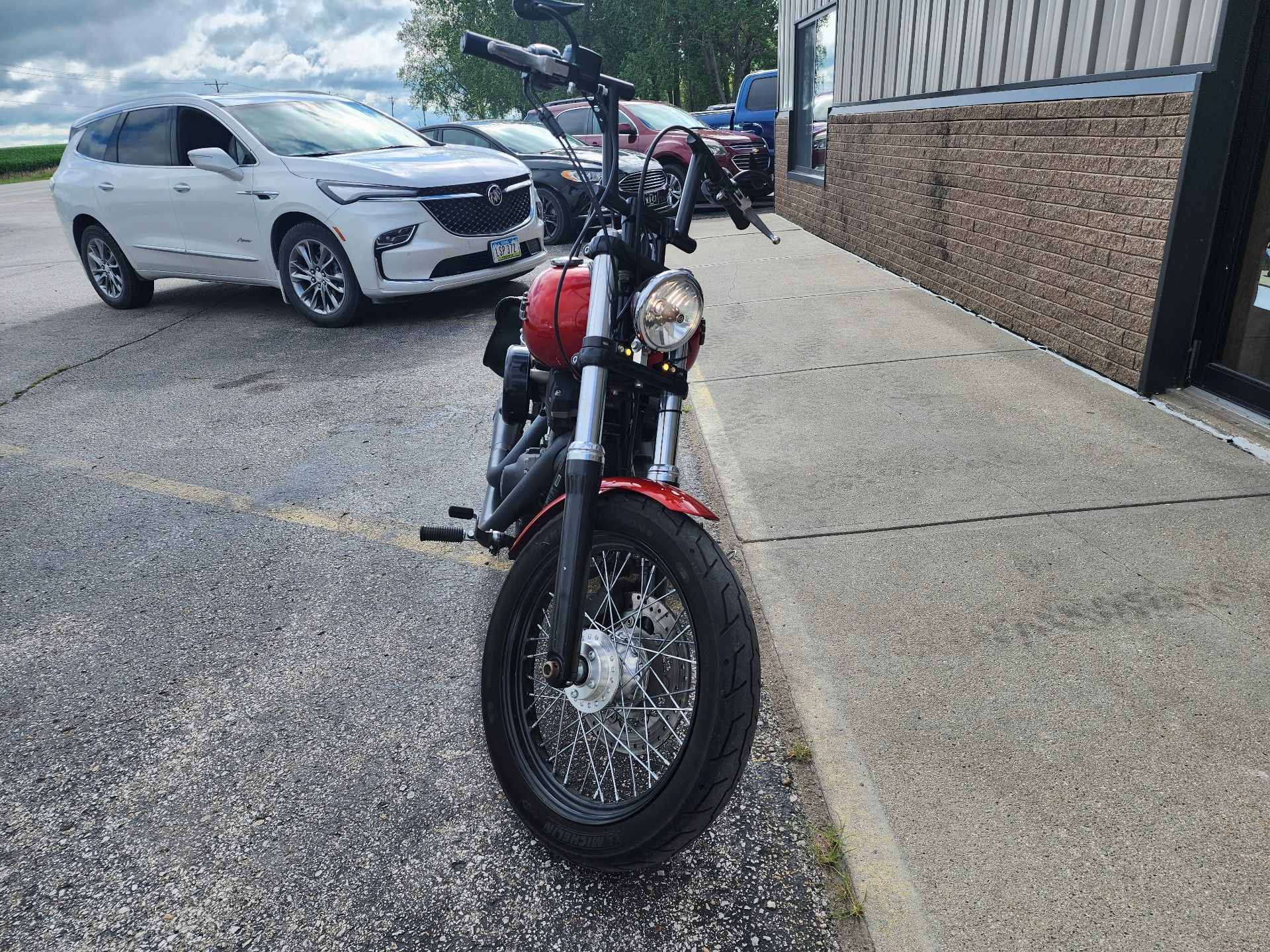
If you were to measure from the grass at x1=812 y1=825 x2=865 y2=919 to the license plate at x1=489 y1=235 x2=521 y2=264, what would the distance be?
6.47m

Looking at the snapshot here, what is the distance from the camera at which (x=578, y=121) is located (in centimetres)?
1510

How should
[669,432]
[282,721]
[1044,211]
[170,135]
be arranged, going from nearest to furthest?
[669,432]
[282,721]
[1044,211]
[170,135]

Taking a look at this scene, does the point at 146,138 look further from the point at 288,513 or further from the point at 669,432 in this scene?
the point at 669,432

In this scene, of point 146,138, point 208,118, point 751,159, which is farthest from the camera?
point 751,159

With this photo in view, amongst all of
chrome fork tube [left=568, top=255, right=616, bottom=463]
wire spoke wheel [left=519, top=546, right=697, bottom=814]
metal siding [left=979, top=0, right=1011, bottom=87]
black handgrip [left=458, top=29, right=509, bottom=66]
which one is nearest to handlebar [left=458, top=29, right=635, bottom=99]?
black handgrip [left=458, top=29, right=509, bottom=66]

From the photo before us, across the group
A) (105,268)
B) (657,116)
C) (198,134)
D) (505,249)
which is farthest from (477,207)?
(657,116)

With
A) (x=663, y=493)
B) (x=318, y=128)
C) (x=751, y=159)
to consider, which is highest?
(x=318, y=128)

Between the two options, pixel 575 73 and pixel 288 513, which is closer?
pixel 575 73

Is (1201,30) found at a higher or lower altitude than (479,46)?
higher

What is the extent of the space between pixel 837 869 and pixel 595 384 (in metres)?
1.24

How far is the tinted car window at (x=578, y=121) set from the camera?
49.1ft

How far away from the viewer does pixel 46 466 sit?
5219 millimetres

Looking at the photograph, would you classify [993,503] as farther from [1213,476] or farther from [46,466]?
[46,466]

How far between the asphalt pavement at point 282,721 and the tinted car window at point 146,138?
141 inches
